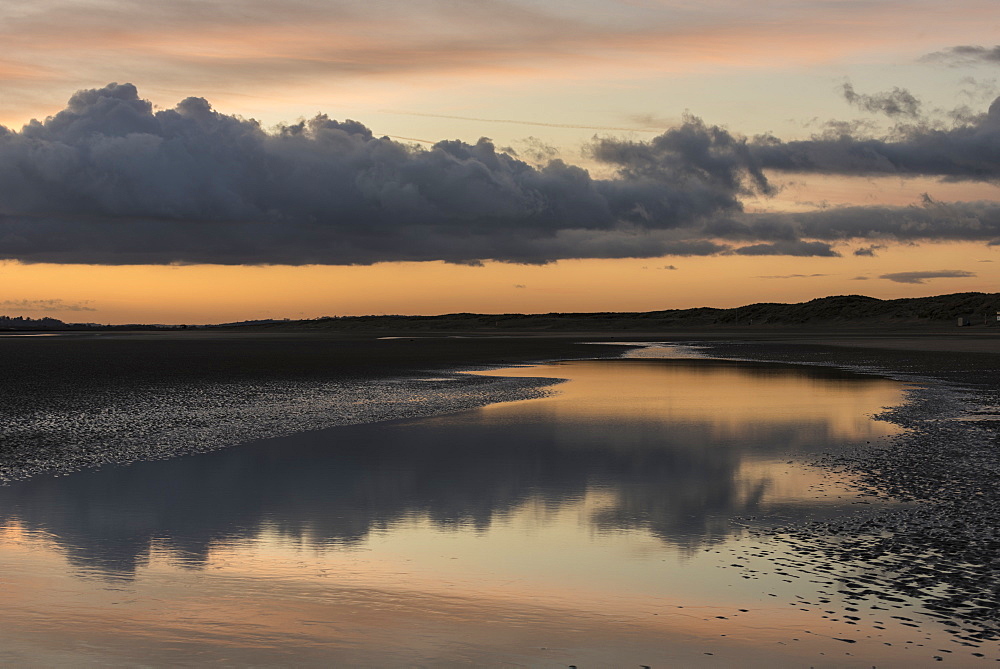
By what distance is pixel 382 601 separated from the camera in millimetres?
9859

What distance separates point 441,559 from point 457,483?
5204 mm

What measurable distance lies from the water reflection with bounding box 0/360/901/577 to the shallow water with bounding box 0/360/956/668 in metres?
0.07

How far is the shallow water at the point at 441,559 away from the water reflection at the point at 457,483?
72 millimetres

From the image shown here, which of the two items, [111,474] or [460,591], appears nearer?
[460,591]

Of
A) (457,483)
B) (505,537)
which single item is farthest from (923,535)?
(457,483)

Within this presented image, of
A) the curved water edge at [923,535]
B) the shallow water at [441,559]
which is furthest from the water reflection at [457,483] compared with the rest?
the curved water edge at [923,535]

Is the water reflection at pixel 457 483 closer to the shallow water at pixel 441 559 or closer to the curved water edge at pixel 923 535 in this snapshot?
the shallow water at pixel 441 559

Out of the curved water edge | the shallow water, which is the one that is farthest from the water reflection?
the curved water edge

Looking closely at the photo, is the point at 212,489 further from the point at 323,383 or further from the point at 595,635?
the point at 323,383

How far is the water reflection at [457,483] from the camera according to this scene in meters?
13.2

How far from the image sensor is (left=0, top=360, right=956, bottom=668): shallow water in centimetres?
852

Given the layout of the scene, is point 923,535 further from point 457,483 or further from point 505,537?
point 457,483

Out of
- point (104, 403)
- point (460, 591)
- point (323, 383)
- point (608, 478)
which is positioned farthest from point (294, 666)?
point (323, 383)

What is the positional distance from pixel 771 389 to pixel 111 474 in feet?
83.2
